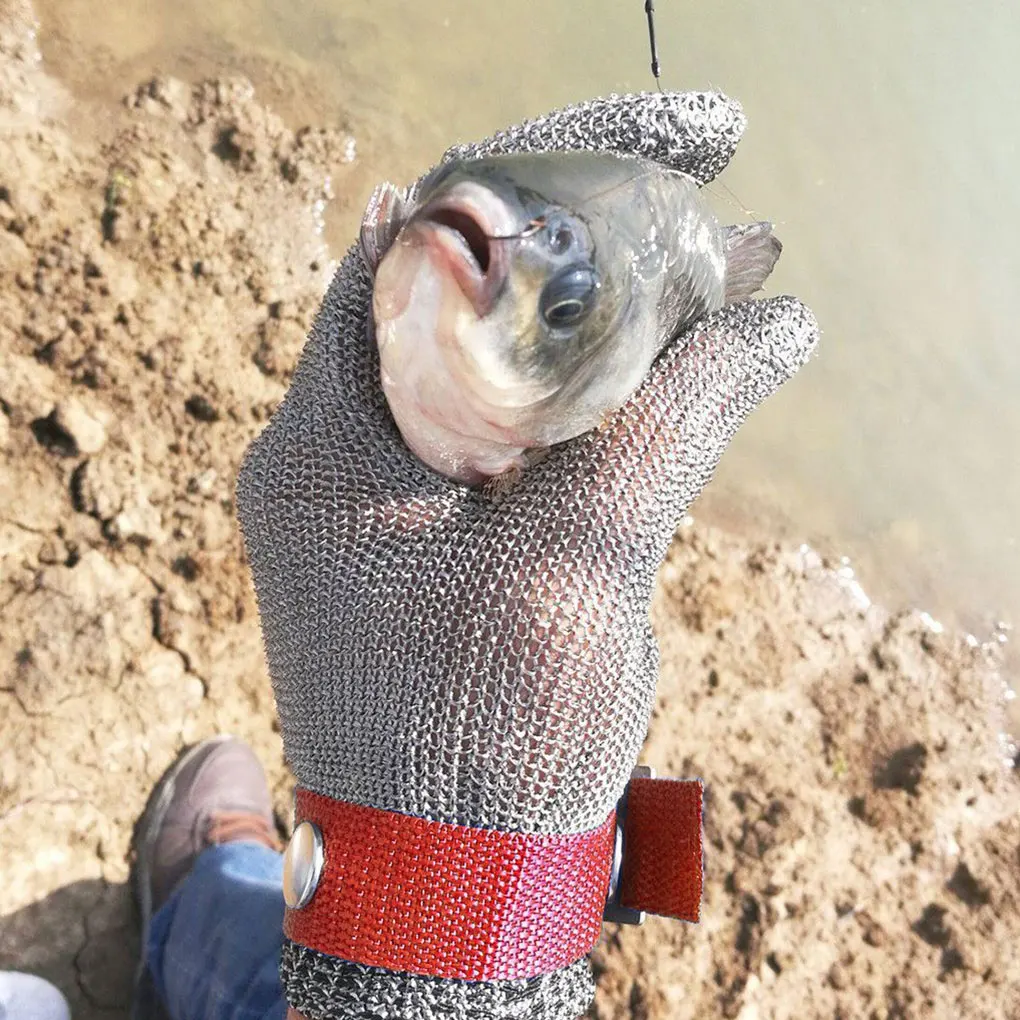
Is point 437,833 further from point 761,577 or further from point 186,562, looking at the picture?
point 761,577

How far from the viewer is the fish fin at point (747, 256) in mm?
1836

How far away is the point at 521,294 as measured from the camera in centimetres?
112

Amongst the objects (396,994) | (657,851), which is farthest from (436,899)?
(657,851)

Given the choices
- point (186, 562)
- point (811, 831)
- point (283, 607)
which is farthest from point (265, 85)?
point (811, 831)

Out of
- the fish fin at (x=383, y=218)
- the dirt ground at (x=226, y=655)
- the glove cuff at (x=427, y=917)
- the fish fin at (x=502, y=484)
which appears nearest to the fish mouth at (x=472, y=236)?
the fish fin at (x=383, y=218)

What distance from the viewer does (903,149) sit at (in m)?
3.76

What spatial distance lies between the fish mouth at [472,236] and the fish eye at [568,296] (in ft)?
0.25

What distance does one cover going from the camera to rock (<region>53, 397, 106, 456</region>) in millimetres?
2340

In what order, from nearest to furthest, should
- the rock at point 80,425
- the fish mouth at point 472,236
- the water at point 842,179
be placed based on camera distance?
1. the fish mouth at point 472,236
2. the rock at point 80,425
3. the water at point 842,179

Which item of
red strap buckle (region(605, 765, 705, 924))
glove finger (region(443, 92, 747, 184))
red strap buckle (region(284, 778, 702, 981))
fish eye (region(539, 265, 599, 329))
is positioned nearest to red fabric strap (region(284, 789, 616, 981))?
red strap buckle (region(284, 778, 702, 981))

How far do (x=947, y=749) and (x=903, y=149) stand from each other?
2550mm

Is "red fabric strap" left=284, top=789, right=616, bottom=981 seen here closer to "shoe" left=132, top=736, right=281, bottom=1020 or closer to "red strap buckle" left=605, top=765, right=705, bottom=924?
"red strap buckle" left=605, top=765, right=705, bottom=924

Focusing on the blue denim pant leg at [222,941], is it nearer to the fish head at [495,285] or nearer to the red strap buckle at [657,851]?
the red strap buckle at [657,851]

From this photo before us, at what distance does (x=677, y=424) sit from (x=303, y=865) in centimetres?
96
